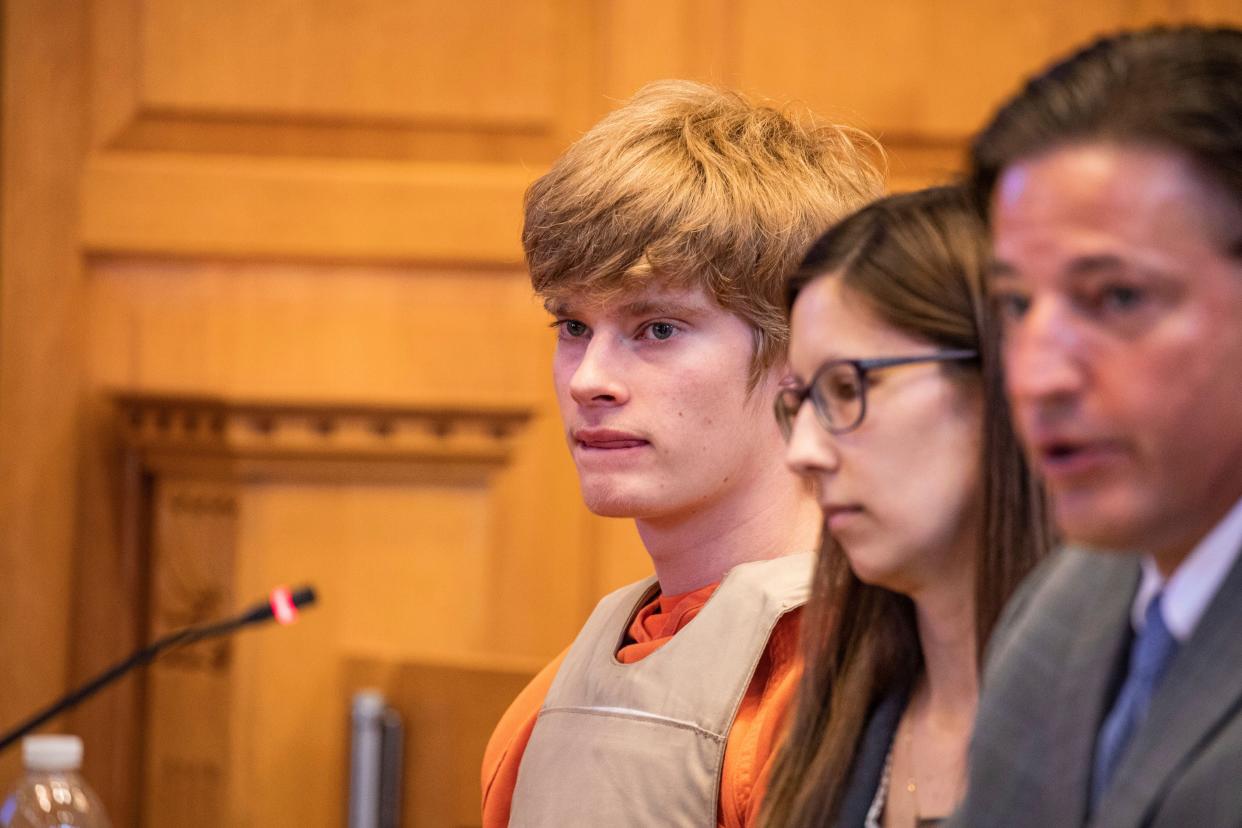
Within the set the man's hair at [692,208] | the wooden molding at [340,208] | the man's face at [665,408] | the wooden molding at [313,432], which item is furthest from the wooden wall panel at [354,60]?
the man's face at [665,408]

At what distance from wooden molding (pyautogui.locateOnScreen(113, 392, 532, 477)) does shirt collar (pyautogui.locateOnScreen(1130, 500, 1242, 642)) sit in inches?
70.7

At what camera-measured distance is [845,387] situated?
0.86 m

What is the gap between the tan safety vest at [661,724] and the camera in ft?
3.77

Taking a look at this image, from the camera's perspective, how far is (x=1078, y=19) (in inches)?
95.5

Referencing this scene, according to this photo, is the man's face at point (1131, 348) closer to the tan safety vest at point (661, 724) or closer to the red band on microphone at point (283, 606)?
the tan safety vest at point (661, 724)

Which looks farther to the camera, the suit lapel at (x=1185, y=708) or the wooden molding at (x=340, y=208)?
the wooden molding at (x=340, y=208)

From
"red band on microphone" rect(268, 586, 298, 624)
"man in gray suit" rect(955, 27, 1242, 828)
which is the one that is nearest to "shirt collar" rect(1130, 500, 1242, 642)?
"man in gray suit" rect(955, 27, 1242, 828)

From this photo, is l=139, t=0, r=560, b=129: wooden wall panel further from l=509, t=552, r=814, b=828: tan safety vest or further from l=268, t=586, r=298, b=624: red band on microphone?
l=509, t=552, r=814, b=828: tan safety vest

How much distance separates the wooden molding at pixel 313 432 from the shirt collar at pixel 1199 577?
5.89 feet

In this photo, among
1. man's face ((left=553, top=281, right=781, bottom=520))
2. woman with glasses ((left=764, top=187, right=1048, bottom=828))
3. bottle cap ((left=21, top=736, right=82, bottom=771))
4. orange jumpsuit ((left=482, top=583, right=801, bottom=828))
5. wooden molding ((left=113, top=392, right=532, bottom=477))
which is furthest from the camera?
wooden molding ((left=113, top=392, right=532, bottom=477))

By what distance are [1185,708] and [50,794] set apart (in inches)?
45.2

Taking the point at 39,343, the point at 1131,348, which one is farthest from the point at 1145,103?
the point at 39,343

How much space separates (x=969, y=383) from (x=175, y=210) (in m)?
1.85

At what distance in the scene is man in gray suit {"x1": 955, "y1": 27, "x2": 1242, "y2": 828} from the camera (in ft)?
2.01
